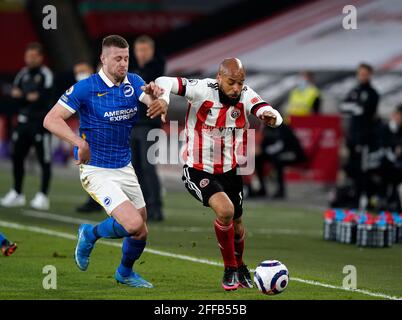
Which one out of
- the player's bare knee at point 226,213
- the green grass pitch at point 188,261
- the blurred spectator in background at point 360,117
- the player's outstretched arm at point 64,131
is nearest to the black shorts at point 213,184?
the player's bare knee at point 226,213

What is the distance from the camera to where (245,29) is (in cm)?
3306

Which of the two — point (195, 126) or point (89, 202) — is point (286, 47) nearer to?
point (89, 202)

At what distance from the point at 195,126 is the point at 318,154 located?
12.6m

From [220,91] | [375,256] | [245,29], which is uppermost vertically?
[245,29]

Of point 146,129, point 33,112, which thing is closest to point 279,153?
point 33,112

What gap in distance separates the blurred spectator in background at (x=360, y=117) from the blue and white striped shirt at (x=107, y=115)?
31.7 feet

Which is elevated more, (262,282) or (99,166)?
(99,166)

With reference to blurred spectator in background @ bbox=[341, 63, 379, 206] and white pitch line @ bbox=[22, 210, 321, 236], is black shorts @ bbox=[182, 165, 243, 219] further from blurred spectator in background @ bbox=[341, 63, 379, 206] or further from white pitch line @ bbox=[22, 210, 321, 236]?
blurred spectator in background @ bbox=[341, 63, 379, 206]

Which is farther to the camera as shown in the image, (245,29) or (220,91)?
(245,29)

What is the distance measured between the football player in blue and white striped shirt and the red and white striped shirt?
0.49 meters

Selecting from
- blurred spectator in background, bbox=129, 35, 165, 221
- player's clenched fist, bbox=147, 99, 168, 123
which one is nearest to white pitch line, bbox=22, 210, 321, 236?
blurred spectator in background, bbox=129, 35, 165, 221
